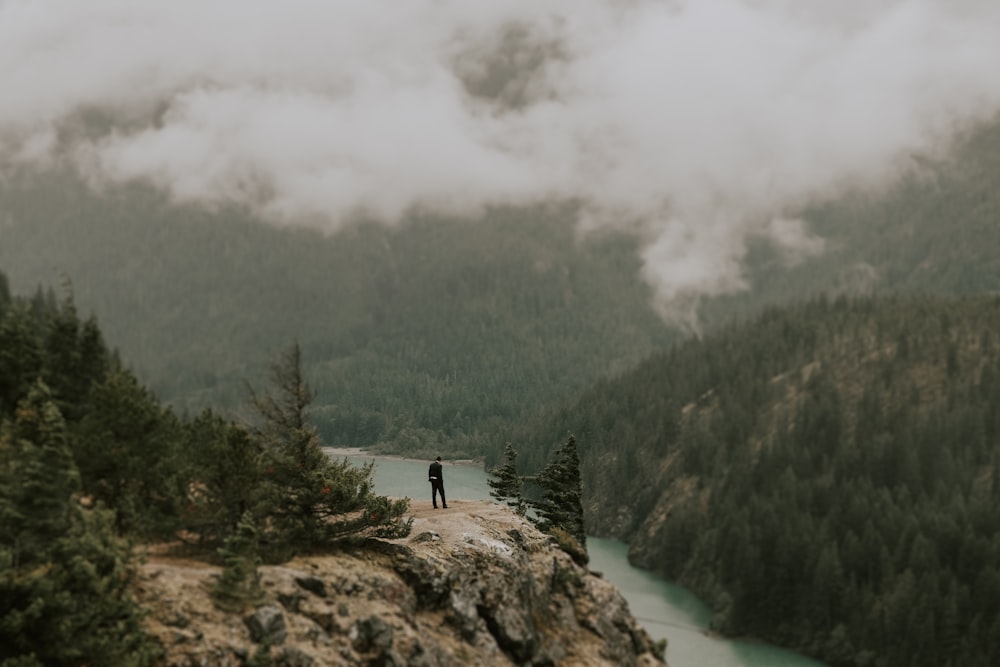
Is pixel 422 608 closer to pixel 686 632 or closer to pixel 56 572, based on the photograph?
pixel 56 572

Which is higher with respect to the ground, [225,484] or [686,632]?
[225,484]

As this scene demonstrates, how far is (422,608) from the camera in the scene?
1364 inches

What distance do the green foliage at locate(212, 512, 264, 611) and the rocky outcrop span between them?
43 centimetres

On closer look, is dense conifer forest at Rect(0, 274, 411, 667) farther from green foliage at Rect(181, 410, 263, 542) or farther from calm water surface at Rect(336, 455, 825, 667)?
calm water surface at Rect(336, 455, 825, 667)

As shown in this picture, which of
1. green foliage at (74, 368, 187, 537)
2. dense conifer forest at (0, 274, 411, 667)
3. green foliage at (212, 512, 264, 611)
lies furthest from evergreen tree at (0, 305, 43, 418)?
green foliage at (212, 512, 264, 611)

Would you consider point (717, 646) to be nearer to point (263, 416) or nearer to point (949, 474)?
point (949, 474)

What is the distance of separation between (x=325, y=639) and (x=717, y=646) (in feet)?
437

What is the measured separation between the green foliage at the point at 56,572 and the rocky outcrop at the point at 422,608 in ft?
7.04

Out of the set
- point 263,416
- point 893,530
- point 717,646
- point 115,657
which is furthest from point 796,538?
point 115,657

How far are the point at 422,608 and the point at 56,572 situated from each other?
16.1 metres

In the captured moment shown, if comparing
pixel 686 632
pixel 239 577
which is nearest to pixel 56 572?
pixel 239 577

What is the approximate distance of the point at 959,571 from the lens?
155250mm

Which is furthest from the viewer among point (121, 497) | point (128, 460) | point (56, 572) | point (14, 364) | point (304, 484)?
point (14, 364)

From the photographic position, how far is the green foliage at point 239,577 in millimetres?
26734
